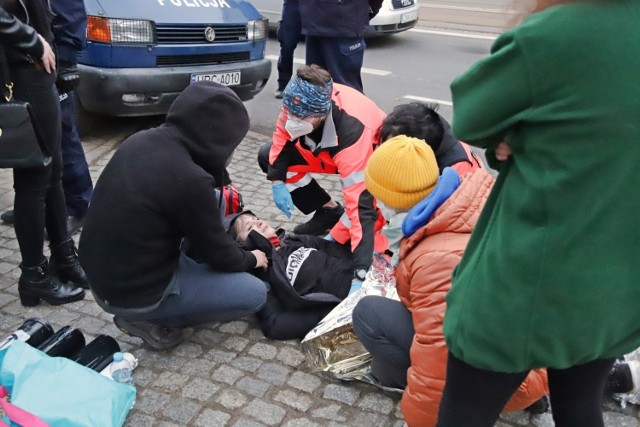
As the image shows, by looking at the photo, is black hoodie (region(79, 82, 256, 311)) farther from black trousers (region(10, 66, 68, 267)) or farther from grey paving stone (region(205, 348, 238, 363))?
black trousers (region(10, 66, 68, 267))

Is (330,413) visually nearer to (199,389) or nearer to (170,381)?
(199,389)

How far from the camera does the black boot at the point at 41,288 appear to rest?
9.73 feet

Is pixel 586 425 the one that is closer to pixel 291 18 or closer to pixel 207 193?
pixel 207 193

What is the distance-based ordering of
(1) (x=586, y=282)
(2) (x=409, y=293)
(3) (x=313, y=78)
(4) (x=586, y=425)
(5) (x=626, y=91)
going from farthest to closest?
(3) (x=313, y=78) < (2) (x=409, y=293) < (4) (x=586, y=425) < (1) (x=586, y=282) < (5) (x=626, y=91)

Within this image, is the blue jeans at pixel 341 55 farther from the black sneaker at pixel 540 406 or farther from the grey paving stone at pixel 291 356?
the black sneaker at pixel 540 406

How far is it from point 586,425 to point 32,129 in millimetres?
2189

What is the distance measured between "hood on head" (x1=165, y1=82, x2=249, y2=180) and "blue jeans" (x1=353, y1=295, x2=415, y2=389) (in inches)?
30.0

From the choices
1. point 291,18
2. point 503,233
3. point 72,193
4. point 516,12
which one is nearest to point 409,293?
point 503,233

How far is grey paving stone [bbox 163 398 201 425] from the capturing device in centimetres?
236

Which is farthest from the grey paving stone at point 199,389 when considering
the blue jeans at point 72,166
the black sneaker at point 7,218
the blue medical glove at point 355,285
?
the black sneaker at point 7,218

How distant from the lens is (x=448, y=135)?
2973 mm

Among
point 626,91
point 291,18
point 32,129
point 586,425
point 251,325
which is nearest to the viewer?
point 626,91

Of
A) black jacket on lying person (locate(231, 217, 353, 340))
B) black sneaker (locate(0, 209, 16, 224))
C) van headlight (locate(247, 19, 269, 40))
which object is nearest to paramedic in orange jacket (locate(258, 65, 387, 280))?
black jacket on lying person (locate(231, 217, 353, 340))

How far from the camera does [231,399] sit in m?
2.46
